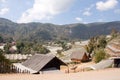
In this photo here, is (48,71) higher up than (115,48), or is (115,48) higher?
(115,48)

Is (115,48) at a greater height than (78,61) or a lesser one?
greater

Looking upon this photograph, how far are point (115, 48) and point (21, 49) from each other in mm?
102596

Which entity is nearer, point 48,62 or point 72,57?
point 48,62

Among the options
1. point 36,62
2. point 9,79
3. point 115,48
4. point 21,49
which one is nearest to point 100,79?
point 9,79

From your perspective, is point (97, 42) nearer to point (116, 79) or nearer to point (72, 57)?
point (72, 57)

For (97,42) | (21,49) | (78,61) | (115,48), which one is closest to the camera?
(115,48)

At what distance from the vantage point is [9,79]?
49.5 ft

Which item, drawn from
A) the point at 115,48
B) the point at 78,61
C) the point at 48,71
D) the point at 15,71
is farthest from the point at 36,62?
the point at 78,61

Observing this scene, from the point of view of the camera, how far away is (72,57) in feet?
236

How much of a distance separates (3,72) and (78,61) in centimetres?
5166

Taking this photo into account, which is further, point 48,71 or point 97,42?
point 97,42

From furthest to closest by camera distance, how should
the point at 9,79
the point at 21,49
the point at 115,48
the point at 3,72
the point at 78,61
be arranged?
the point at 21,49 < the point at 78,61 < the point at 115,48 < the point at 3,72 < the point at 9,79

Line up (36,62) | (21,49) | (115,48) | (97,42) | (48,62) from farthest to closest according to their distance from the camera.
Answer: (21,49) < (97,42) < (115,48) < (36,62) < (48,62)

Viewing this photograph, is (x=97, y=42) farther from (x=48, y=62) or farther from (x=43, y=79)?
(x=43, y=79)
